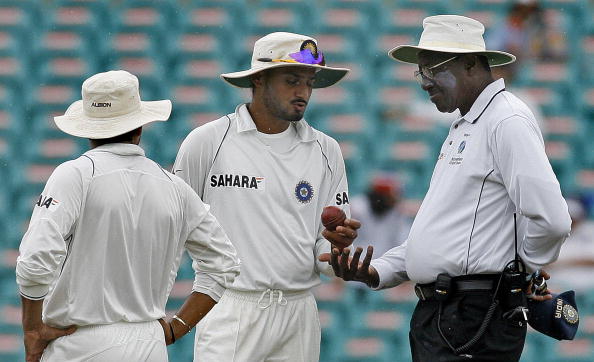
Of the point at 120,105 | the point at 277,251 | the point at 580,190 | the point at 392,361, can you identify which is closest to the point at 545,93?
the point at 580,190

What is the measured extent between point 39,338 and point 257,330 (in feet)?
3.61

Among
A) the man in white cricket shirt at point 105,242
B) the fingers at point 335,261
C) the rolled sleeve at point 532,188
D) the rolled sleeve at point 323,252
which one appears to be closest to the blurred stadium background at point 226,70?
the rolled sleeve at point 323,252

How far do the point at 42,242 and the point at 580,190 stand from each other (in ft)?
15.0

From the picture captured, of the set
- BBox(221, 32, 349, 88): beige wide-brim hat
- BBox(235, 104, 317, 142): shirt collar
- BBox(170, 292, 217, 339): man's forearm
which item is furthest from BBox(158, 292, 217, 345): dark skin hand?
Answer: BBox(221, 32, 349, 88): beige wide-brim hat

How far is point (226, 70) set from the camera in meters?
7.38

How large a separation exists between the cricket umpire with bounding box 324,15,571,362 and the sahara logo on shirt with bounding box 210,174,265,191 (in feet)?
2.00

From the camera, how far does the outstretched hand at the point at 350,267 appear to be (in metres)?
4.05

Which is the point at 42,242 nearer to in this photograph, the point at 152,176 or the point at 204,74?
the point at 152,176

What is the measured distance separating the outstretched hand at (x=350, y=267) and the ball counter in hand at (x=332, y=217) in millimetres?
95

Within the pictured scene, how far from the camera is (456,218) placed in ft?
12.3

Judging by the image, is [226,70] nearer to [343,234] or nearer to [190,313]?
[343,234]

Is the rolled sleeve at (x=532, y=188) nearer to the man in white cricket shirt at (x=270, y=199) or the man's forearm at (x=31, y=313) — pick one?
the man in white cricket shirt at (x=270, y=199)

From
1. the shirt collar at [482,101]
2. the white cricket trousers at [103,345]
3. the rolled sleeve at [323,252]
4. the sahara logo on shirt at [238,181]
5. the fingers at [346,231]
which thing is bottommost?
the rolled sleeve at [323,252]

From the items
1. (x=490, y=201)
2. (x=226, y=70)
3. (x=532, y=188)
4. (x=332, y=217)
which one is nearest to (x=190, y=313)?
(x=332, y=217)
